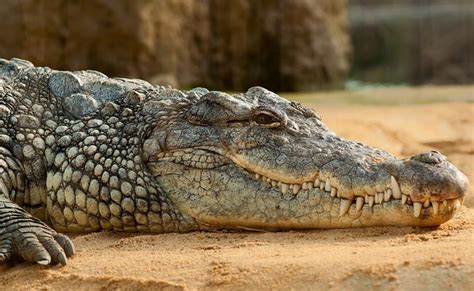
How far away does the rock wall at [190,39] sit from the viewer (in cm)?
1195

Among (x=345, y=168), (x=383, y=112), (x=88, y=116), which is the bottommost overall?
(x=345, y=168)

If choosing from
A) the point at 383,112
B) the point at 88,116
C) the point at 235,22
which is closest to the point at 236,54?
the point at 235,22

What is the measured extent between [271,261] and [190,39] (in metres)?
9.99

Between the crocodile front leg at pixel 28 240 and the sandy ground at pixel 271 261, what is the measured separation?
0.05 m

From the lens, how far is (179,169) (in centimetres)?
428

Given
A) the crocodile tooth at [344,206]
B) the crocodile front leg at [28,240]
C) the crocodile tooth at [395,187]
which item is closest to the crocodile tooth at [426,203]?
the crocodile tooth at [395,187]

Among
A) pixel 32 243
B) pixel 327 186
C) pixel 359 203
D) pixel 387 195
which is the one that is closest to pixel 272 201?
pixel 327 186

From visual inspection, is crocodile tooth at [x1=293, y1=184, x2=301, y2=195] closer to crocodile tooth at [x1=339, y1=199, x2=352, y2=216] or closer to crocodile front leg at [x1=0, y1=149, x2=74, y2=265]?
crocodile tooth at [x1=339, y1=199, x2=352, y2=216]

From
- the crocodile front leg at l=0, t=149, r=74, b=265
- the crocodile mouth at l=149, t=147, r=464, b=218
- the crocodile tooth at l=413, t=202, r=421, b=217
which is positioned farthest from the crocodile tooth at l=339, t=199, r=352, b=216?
the crocodile front leg at l=0, t=149, r=74, b=265

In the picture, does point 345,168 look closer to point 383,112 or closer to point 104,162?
point 104,162

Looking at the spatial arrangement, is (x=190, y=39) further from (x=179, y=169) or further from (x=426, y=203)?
(x=426, y=203)

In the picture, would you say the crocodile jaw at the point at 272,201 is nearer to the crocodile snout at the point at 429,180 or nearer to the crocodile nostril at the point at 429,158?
the crocodile snout at the point at 429,180

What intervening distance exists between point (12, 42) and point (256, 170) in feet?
27.0

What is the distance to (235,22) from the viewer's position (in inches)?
546
